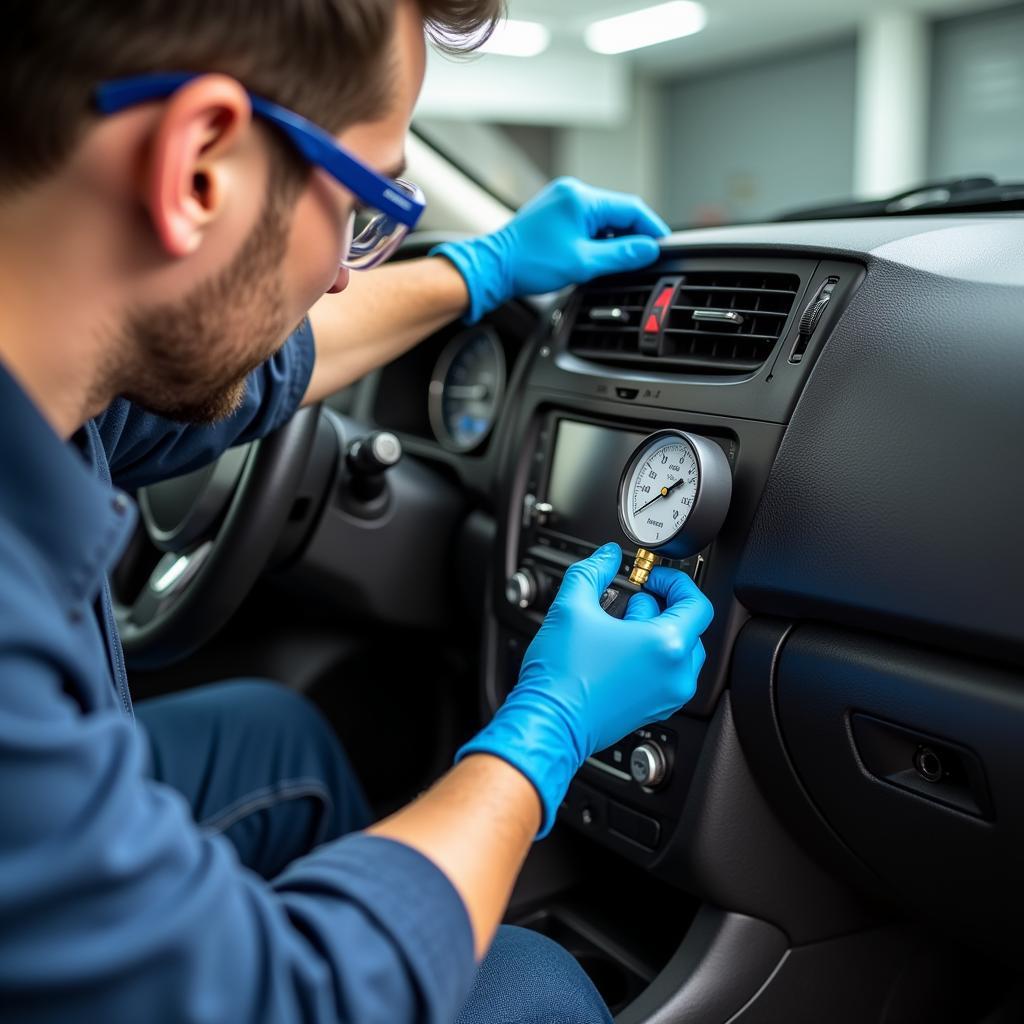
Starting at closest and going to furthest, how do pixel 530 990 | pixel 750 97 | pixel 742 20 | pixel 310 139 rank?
pixel 310 139, pixel 530 990, pixel 742 20, pixel 750 97

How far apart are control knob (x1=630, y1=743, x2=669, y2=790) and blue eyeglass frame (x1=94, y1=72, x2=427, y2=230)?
0.59 meters

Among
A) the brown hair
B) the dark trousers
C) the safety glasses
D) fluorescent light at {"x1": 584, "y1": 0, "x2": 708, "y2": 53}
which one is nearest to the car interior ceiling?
the dark trousers

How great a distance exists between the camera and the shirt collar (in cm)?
60

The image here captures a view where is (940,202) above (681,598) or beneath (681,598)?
above

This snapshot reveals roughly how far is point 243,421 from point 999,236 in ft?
2.62

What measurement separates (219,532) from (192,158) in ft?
2.79

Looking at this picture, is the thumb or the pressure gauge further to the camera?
the thumb

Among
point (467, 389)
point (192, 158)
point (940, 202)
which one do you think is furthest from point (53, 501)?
point (467, 389)

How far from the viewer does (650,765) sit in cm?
111

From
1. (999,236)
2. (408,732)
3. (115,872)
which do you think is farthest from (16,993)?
(408,732)

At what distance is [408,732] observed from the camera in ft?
5.98

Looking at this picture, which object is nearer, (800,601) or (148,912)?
(148,912)

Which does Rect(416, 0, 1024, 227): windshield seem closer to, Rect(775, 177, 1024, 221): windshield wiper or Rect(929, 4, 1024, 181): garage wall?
Rect(929, 4, 1024, 181): garage wall

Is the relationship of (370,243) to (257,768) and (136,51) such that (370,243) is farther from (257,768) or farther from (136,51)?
(257,768)
